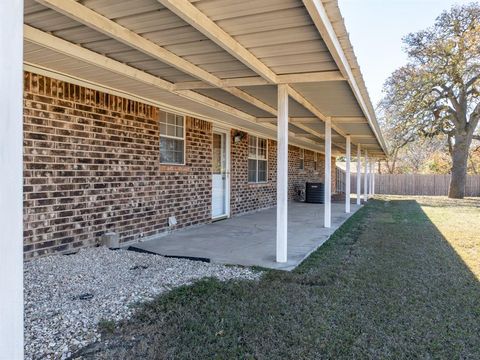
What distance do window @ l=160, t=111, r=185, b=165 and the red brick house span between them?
1.3 inches

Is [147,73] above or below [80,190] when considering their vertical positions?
above

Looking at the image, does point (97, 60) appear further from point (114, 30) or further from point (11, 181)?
point (11, 181)

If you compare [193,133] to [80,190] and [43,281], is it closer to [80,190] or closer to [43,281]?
[80,190]

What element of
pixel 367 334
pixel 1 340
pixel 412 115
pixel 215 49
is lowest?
pixel 367 334

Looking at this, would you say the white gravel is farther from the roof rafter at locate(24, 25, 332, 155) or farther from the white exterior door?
the white exterior door

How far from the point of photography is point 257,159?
36.4ft

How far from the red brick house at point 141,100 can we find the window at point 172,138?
0.03 meters

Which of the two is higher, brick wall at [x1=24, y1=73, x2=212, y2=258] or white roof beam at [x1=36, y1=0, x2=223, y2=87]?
white roof beam at [x1=36, y1=0, x2=223, y2=87]

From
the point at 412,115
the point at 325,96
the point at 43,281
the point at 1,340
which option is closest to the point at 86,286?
the point at 43,281

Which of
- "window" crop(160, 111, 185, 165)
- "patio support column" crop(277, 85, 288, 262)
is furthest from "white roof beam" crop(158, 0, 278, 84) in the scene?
"window" crop(160, 111, 185, 165)

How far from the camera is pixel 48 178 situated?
4.49m

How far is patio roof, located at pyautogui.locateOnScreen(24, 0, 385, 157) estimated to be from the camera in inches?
116

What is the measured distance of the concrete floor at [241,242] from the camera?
498 cm

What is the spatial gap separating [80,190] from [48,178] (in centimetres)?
53
